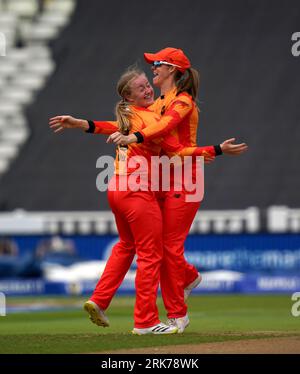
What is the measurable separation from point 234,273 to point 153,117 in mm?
11283

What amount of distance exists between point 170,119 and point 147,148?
315 mm

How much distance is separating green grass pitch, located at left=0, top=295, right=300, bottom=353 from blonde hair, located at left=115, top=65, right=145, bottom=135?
154cm

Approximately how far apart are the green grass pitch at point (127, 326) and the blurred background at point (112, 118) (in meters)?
1.45

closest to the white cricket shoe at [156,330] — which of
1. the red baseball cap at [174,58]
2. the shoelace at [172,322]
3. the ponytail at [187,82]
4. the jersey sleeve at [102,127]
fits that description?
the shoelace at [172,322]

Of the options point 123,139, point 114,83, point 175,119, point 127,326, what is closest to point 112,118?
point 114,83

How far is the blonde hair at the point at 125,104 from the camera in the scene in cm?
959

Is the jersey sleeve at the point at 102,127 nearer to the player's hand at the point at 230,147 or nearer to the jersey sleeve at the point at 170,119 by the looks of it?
the jersey sleeve at the point at 170,119

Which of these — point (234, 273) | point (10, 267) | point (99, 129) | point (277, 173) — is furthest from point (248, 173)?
point (99, 129)

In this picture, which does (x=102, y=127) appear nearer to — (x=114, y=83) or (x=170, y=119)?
(x=170, y=119)

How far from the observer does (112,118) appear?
2328cm

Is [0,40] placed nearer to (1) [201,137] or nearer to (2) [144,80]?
(1) [201,137]

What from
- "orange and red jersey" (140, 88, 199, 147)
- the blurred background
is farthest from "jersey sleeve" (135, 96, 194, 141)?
the blurred background

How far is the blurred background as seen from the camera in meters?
20.8

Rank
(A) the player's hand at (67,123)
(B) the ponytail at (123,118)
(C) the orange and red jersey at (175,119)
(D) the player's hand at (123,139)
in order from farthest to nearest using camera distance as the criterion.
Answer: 1. (A) the player's hand at (67,123)
2. (B) the ponytail at (123,118)
3. (C) the orange and red jersey at (175,119)
4. (D) the player's hand at (123,139)
